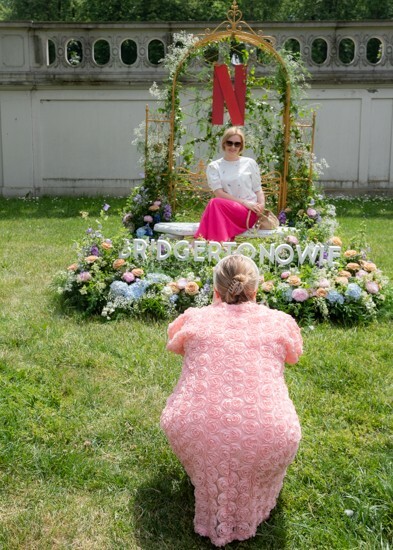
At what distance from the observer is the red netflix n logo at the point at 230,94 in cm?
770

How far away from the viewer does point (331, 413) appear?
4102 millimetres

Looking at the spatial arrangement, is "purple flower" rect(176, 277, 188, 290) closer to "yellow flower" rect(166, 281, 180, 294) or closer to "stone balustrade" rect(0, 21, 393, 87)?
"yellow flower" rect(166, 281, 180, 294)

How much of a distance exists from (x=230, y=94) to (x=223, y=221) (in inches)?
67.9

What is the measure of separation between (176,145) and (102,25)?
6370 millimetres

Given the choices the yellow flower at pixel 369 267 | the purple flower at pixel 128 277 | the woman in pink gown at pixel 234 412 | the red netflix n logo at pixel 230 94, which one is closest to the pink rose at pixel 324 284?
the yellow flower at pixel 369 267

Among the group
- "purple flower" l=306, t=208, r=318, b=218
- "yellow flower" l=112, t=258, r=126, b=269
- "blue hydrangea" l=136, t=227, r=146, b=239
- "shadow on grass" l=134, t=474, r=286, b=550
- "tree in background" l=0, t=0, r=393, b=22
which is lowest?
"shadow on grass" l=134, t=474, r=286, b=550

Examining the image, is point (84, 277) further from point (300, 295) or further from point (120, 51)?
point (120, 51)

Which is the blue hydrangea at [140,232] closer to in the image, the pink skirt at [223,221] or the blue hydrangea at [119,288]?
the pink skirt at [223,221]

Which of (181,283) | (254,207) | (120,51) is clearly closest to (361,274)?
(254,207)

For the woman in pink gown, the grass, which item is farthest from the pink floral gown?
the grass

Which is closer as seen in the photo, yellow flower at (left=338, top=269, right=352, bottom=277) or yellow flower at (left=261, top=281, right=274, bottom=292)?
yellow flower at (left=261, top=281, right=274, bottom=292)

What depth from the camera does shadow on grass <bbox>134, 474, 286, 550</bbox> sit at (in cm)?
292

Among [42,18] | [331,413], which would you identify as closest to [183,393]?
[331,413]

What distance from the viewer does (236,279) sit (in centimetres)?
308
